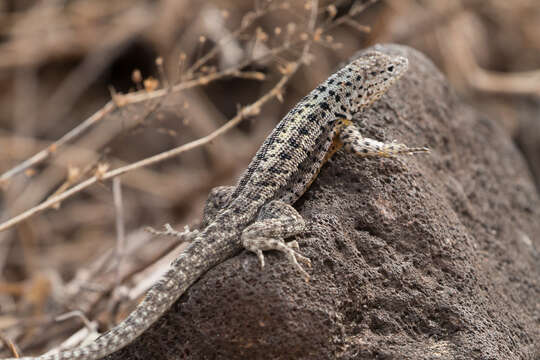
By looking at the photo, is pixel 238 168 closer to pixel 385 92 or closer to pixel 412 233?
pixel 385 92

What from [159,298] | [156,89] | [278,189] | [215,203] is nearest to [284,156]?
[278,189]

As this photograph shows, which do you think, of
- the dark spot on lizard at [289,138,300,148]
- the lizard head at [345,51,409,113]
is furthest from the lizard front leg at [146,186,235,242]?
the lizard head at [345,51,409,113]

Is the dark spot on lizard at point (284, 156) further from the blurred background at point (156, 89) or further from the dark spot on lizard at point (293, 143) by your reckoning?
the blurred background at point (156, 89)

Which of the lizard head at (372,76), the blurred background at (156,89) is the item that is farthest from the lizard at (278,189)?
the blurred background at (156,89)

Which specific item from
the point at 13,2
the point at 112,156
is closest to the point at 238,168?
the point at 112,156

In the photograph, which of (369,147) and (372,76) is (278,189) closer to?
(369,147)

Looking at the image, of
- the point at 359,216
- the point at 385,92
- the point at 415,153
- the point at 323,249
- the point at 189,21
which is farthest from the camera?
the point at 189,21
